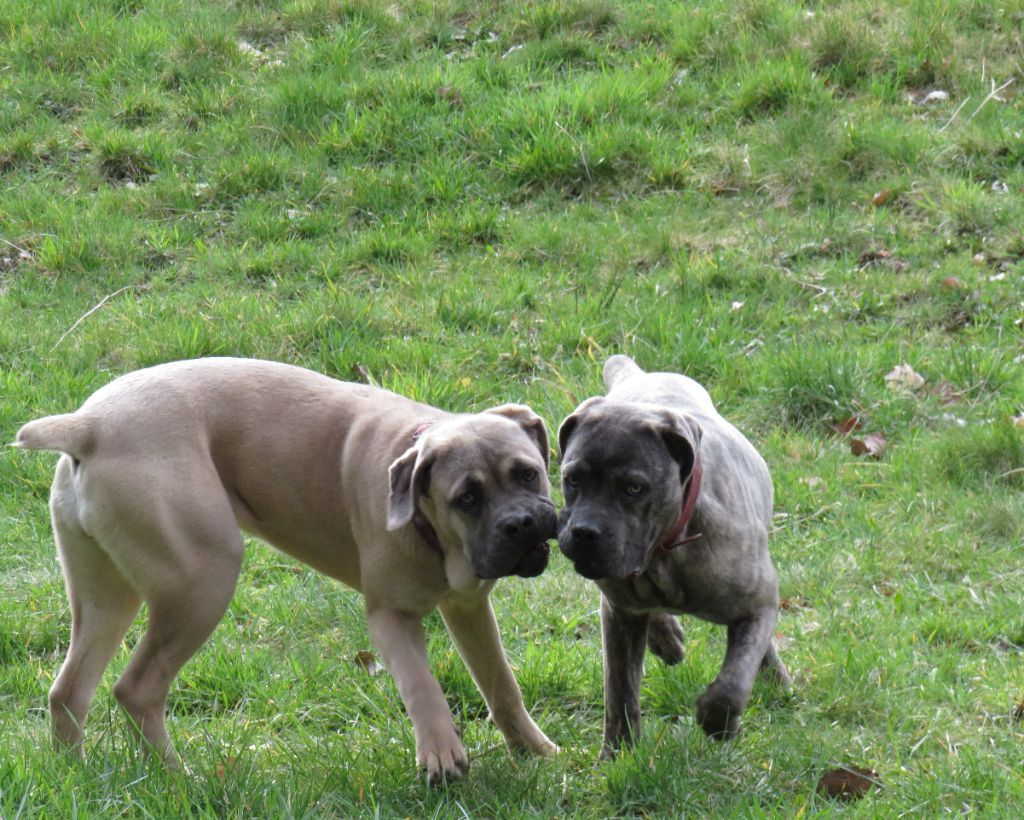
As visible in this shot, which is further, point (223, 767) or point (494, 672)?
point (494, 672)

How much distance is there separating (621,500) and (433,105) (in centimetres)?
665

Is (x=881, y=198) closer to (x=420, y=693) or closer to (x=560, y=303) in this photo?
(x=560, y=303)

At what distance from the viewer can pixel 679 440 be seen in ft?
14.9

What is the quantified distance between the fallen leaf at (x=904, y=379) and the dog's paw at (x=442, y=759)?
3854 millimetres

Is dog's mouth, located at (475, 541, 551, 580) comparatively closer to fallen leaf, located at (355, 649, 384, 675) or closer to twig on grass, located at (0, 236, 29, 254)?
fallen leaf, located at (355, 649, 384, 675)

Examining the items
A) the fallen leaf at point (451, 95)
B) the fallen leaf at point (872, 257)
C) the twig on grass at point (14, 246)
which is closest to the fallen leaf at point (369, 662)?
the fallen leaf at point (872, 257)

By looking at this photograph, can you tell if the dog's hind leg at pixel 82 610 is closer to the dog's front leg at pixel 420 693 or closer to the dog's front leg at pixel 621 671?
the dog's front leg at pixel 420 693

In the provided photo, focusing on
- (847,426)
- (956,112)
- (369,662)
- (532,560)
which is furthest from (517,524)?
(956,112)

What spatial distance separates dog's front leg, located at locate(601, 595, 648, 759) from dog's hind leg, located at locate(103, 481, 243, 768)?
4.30 feet

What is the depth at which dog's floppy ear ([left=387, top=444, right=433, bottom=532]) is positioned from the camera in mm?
4578

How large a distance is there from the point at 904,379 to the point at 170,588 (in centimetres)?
438

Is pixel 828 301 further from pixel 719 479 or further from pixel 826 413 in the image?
pixel 719 479

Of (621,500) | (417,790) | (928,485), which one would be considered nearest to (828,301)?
(928,485)

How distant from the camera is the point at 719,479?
4945 millimetres
